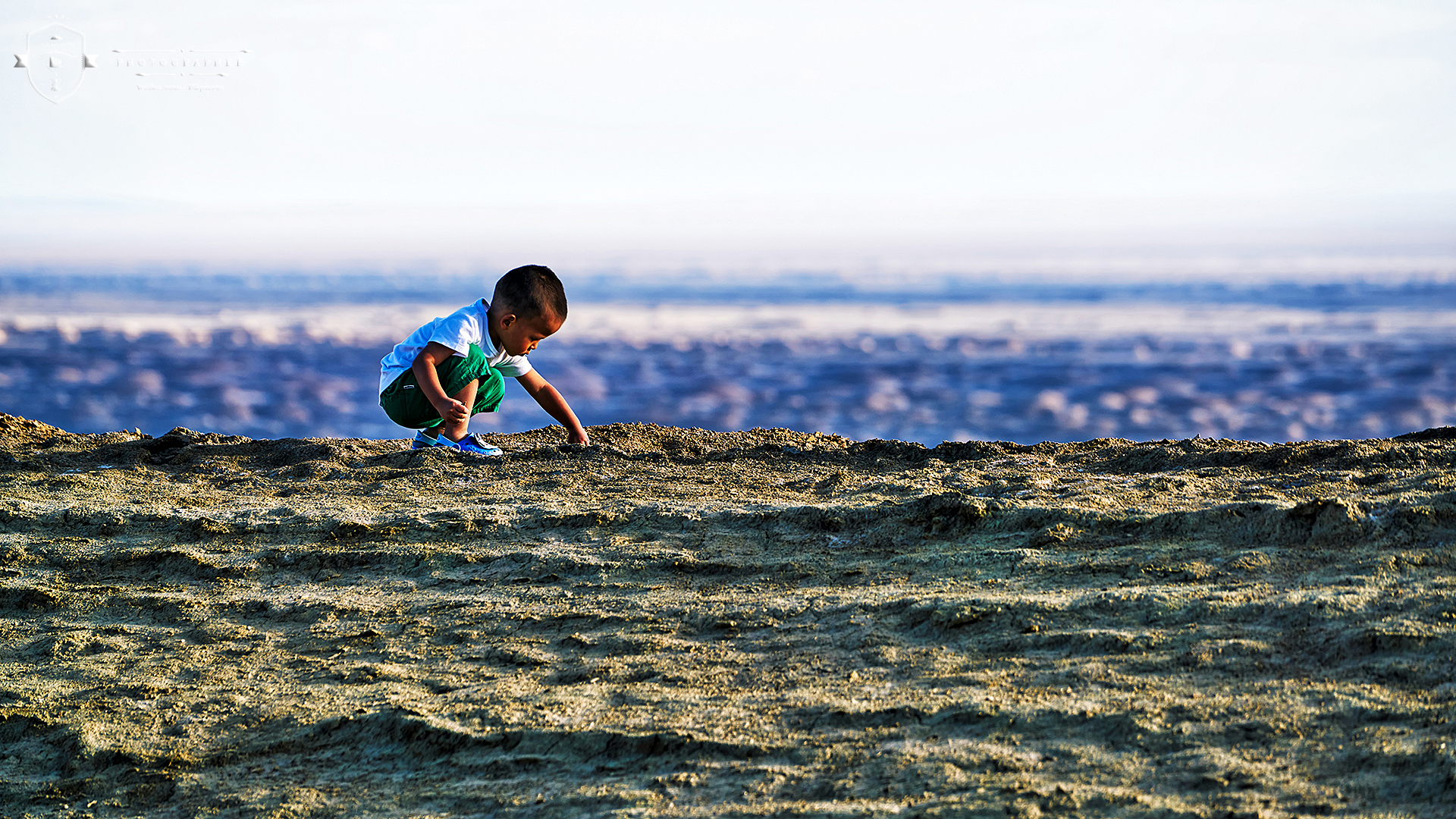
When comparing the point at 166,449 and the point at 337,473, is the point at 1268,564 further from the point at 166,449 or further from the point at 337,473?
the point at 166,449

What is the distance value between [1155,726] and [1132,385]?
18.2 meters

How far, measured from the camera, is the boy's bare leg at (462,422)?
4570 millimetres

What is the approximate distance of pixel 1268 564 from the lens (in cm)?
254

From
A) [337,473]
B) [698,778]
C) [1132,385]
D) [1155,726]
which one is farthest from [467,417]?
[1132,385]

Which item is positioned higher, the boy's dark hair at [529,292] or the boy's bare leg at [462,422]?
the boy's dark hair at [529,292]

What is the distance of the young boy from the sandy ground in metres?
0.77

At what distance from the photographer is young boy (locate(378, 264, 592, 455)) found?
4410mm

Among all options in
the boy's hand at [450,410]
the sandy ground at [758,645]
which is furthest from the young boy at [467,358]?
the sandy ground at [758,645]

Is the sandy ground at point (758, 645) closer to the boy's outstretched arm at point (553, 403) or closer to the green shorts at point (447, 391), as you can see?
the green shorts at point (447, 391)

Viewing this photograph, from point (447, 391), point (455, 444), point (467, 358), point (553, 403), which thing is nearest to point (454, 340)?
point (467, 358)

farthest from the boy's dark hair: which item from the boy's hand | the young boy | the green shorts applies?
the boy's hand

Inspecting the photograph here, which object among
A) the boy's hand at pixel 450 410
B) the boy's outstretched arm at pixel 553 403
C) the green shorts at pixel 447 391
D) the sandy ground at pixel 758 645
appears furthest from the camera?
the boy's outstretched arm at pixel 553 403

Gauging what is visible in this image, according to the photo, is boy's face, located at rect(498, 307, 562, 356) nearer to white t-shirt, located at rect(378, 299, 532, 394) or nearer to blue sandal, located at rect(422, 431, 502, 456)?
white t-shirt, located at rect(378, 299, 532, 394)

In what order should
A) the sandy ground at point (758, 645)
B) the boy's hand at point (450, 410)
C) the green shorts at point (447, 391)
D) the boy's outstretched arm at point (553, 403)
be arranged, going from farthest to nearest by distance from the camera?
the boy's outstretched arm at point (553, 403) < the green shorts at point (447, 391) < the boy's hand at point (450, 410) < the sandy ground at point (758, 645)
